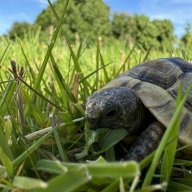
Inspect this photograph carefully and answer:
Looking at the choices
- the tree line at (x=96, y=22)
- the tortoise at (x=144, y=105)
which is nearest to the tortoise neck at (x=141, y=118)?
the tortoise at (x=144, y=105)

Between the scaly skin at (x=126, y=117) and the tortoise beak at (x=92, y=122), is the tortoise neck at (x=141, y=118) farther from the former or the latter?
the tortoise beak at (x=92, y=122)

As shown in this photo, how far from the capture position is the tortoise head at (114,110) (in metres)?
1.13

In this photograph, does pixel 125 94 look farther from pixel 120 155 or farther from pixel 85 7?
pixel 85 7

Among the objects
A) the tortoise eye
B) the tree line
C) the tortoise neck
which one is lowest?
the tortoise neck

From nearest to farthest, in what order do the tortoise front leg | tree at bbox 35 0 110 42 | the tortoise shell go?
the tortoise front leg < the tortoise shell < tree at bbox 35 0 110 42

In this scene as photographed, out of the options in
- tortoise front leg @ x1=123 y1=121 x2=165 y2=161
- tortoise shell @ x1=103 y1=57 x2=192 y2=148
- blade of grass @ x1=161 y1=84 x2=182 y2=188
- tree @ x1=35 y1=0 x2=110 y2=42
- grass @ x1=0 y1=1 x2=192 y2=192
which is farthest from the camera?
tree @ x1=35 y1=0 x2=110 y2=42

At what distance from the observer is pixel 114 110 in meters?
1.17

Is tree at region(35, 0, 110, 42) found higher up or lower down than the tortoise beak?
higher up

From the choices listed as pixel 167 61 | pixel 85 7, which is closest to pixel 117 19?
pixel 85 7

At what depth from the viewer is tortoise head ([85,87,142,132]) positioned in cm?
113

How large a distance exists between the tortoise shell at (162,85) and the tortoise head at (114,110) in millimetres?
49

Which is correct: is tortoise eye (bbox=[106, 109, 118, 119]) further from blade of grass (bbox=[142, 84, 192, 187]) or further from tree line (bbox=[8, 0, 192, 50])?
tree line (bbox=[8, 0, 192, 50])

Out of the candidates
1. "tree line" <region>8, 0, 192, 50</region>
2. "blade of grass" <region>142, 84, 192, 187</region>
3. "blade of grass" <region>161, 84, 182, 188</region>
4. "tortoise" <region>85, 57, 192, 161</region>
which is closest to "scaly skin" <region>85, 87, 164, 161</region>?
"tortoise" <region>85, 57, 192, 161</region>

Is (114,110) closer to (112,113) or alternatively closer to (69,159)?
(112,113)
